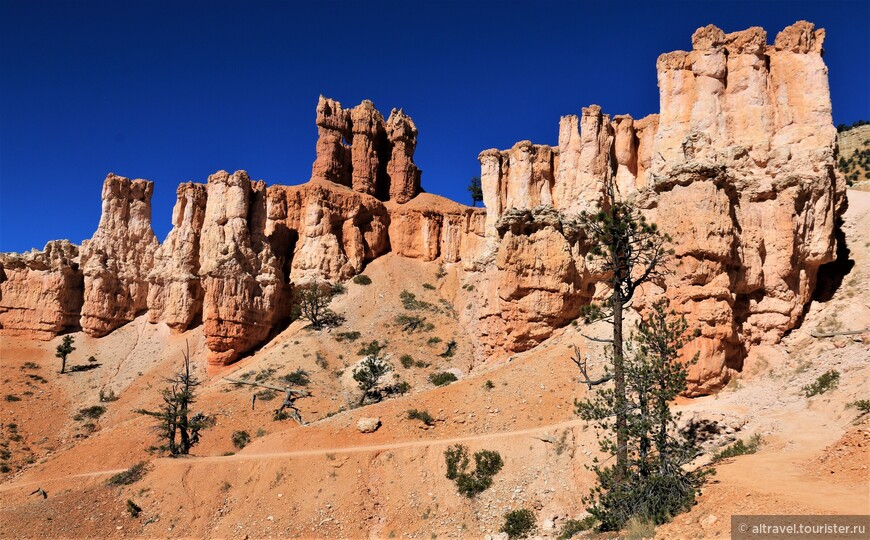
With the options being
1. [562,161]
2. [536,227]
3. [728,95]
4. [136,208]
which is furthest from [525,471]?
[136,208]

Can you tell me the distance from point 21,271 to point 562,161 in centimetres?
4970

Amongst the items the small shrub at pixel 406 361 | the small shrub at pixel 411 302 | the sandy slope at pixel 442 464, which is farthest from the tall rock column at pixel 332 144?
the sandy slope at pixel 442 464

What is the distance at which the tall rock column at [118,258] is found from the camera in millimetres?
49312

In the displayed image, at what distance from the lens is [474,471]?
1936 cm

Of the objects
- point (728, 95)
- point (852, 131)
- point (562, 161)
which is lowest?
point (728, 95)

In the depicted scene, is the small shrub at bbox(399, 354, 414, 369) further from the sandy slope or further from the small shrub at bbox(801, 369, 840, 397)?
the small shrub at bbox(801, 369, 840, 397)

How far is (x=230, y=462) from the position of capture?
22.0 m

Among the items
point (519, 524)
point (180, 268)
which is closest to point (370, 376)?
point (519, 524)

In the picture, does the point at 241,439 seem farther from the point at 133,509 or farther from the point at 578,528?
the point at 578,528

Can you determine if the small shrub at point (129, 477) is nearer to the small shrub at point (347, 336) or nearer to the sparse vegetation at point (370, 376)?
the sparse vegetation at point (370, 376)

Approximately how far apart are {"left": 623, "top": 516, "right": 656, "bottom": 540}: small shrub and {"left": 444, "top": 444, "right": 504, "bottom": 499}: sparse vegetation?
8.80 meters

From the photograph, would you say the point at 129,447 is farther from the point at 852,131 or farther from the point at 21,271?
the point at 852,131

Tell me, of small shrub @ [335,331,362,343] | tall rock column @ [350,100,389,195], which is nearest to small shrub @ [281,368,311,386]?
small shrub @ [335,331,362,343]

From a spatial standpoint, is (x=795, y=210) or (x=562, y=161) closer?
(x=795, y=210)
